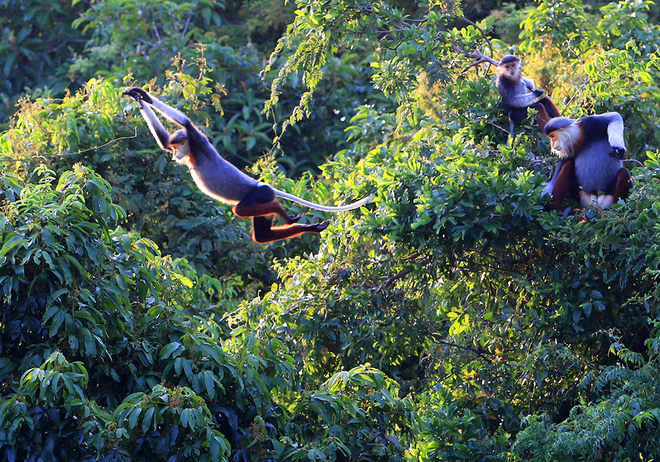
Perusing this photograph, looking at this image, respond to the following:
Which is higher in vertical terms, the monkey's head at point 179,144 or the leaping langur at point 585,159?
the monkey's head at point 179,144

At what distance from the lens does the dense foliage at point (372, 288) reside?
378cm

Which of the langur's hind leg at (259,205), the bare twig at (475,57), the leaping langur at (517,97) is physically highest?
the bare twig at (475,57)

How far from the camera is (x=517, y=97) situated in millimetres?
5430

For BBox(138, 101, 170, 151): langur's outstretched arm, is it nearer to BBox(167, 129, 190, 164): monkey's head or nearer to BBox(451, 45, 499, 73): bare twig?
BBox(167, 129, 190, 164): monkey's head

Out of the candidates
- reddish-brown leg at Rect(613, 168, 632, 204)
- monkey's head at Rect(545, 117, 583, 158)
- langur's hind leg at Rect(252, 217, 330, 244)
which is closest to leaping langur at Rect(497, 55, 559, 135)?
monkey's head at Rect(545, 117, 583, 158)

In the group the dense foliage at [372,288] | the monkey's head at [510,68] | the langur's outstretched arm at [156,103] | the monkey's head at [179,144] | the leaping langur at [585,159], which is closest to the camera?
the dense foliage at [372,288]

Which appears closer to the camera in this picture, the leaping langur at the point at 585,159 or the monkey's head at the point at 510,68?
the leaping langur at the point at 585,159

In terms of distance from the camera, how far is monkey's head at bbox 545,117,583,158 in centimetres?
491

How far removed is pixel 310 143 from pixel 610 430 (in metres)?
7.57

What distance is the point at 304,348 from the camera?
5.37 metres

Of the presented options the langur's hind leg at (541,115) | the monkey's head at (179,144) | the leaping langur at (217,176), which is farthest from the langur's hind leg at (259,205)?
the langur's hind leg at (541,115)

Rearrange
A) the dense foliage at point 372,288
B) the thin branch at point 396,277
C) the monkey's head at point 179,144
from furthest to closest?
the thin branch at point 396,277 < the monkey's head at point 179,144 < the dense foliage at point 372,288

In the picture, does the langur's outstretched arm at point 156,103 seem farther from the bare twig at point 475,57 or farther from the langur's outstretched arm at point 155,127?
the bare twig at point 475,57

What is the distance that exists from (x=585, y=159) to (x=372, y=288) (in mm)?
1539
